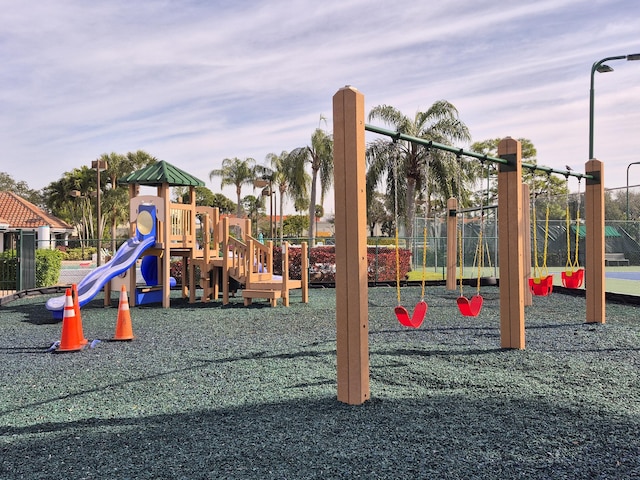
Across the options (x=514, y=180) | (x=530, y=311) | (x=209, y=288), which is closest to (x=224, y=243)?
(x=209, y=288)

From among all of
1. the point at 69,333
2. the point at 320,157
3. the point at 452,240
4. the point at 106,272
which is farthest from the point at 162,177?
the point at 320,157

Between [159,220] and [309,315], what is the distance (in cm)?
439

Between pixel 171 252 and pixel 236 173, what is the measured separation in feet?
152

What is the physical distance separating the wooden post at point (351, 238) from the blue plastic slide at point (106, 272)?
6.97 m

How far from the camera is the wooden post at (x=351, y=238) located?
14.5ft

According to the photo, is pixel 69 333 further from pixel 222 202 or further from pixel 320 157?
pixel 222 202

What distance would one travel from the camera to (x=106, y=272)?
1091cm

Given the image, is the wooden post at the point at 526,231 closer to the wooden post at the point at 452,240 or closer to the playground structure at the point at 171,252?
the wooden post at the point at 452,240

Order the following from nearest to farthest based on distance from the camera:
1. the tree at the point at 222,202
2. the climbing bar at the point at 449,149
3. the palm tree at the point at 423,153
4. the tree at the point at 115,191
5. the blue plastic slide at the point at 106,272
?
the climbing bar at the point at 449,149
the blue plastic slide at the point at 106,272
the palm tree at the point at 423,153
the tree at the point at 115,191
the tree at the point at 222,202

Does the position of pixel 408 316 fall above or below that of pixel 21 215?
below

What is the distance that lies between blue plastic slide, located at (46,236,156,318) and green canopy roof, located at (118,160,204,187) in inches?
55.2

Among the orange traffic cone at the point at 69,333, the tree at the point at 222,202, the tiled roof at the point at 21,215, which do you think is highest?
the tree at the point at 222,202

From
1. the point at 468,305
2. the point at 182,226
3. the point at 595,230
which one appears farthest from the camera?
the point at 182,226

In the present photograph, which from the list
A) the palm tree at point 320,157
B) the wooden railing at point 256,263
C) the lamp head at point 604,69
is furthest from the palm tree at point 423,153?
the wooden railing at point 256,263
